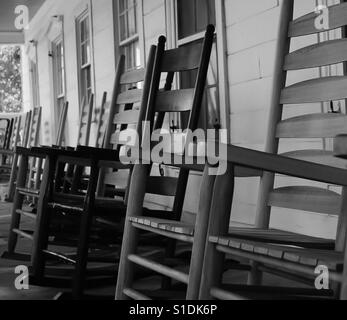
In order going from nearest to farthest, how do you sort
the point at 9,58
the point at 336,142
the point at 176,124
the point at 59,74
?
the point at 336,142
the point at 176,124
the point at 59,74
the point at 9,58

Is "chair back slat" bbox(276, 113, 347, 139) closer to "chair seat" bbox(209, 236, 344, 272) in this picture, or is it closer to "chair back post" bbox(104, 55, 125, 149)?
"chair seat" bbox(209, 236, 344, 272)

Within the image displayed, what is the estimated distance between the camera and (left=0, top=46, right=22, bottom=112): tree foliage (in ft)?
31.0

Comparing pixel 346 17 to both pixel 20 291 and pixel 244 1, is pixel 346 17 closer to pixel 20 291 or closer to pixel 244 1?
pixel 244 1

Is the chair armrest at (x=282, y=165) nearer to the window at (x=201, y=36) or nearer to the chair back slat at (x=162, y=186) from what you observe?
the chair back slat at (x=162, y=186)

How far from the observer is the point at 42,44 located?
7.66 metres

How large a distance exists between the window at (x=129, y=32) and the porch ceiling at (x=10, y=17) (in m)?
3.29

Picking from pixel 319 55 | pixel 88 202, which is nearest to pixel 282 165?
pixel 319 55

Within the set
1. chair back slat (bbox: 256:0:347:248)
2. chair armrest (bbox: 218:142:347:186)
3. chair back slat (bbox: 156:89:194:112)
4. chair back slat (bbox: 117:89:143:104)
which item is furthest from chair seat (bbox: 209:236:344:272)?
chair back slat (bbox: 117:89:143:104)

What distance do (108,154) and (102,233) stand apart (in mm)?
781

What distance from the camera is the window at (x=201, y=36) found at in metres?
3.12

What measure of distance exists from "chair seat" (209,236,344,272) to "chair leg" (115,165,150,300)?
505 mm

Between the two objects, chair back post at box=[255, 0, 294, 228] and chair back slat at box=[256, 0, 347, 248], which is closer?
chair back slat at box=[256, 0, 347, 248]

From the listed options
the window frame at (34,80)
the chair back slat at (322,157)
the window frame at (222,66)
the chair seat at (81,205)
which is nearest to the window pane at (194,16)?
the window frame at (222,66)

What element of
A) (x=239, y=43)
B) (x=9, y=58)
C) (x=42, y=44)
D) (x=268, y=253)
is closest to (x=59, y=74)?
(x=42, y=44)
